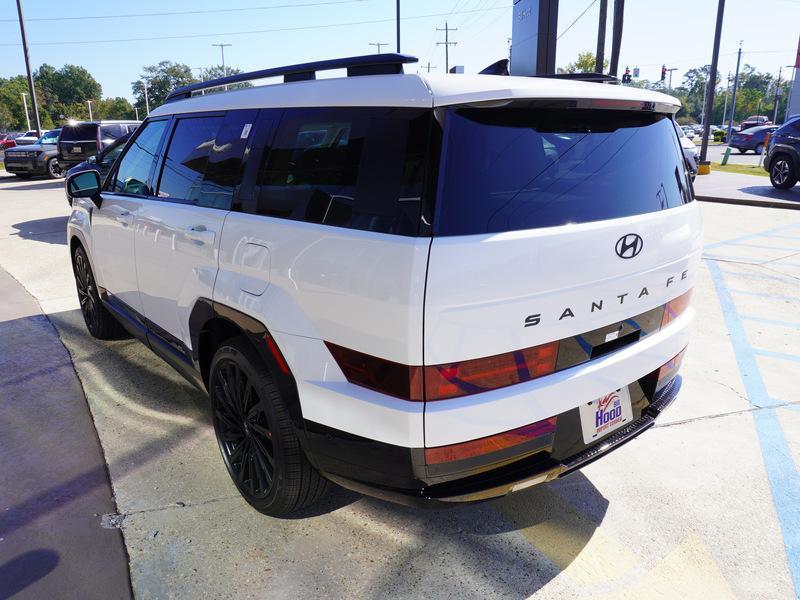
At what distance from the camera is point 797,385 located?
13.8 ft

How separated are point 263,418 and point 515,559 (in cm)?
122

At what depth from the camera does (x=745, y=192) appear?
14.1 m

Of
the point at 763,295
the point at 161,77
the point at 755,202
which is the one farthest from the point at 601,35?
the point at 161,77

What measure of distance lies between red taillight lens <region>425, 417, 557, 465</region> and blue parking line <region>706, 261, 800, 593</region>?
1.26 meters

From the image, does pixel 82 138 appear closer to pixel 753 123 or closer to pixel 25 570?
pixel 25 570

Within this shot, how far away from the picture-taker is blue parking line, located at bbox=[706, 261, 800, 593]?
2.64m

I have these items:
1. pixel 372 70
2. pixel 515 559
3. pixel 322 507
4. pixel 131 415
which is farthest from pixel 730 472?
pixel 131 415

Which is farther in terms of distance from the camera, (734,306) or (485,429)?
(734,306)

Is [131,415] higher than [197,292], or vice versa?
[197,292]

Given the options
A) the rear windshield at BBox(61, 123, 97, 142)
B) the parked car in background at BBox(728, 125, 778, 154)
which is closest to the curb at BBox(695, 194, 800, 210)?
the rear windshield at BBox(61, 123, 97, 142)

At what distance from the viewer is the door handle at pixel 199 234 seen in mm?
2707

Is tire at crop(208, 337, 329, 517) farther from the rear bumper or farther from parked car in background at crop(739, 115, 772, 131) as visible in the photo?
parked car in background at crop(739, 115, 772, 131)

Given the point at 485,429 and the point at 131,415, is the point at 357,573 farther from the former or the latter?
the point at 131,415

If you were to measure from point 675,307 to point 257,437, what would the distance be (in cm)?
195
